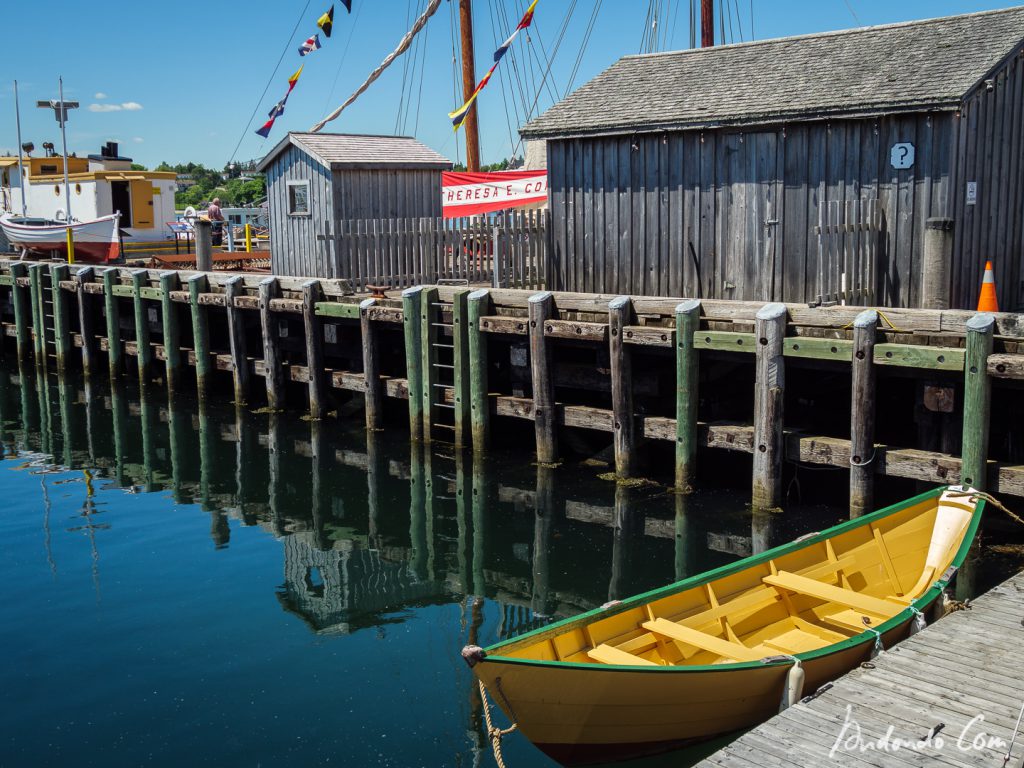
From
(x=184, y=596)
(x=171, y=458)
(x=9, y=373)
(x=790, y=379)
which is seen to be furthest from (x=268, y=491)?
→ (x=9, y=373)

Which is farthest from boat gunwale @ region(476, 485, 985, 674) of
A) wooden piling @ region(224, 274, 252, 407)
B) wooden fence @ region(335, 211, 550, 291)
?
wooden piling @ region(224, 274, 252, 407)

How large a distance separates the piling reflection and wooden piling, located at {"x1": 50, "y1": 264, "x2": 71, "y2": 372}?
13.9 feet

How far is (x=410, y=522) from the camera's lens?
14.0 m

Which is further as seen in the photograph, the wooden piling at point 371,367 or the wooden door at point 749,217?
the wooden piling at point 371,367

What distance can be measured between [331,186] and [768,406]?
1112cm

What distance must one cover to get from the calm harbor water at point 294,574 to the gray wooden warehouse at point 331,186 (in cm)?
398

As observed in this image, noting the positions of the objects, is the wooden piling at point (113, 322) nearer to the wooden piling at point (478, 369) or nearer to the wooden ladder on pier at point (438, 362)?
the wooden ladder on pier at point (438, 362)

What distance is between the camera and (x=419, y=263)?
19531 mm

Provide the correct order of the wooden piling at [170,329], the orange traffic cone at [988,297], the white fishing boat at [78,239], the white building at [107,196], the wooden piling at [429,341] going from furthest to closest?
the white building at [107,196] → the white fishing boat at [78,239] → the wooden piling at [170,329] → the wooden piling at [429,341] → the orange traffic cone at [988,297]

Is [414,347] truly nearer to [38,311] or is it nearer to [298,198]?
[298,198]

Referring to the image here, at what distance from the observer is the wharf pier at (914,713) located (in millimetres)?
6207

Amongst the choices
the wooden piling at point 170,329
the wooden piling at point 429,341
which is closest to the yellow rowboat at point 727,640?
→ the wooden piling at point 429,341

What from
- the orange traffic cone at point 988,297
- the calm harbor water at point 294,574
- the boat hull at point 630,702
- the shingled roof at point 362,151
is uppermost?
the shingled roof at point 362,151

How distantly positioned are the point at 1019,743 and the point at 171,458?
45.7 feet
